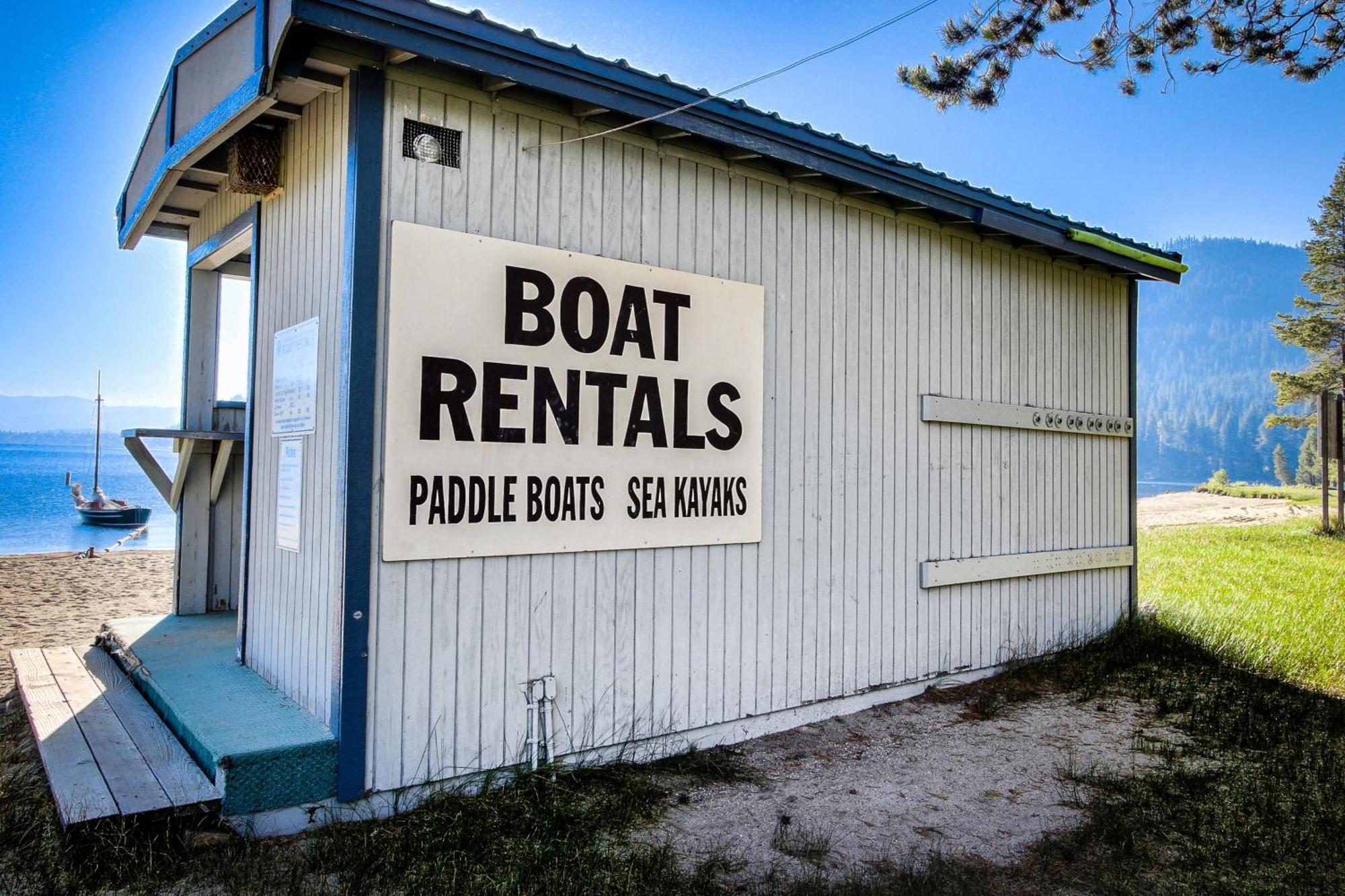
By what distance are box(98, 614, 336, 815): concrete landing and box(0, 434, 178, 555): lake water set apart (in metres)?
1.83

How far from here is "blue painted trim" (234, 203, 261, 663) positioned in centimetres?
475

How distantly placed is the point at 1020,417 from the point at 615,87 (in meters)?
3.92

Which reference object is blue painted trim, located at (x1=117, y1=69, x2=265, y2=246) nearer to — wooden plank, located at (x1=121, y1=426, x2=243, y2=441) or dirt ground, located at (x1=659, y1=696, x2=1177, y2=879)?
wooden plank, located at (x1=121, y1=426, x2=243, y2=441)

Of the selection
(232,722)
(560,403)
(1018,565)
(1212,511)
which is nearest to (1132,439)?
(1018,565)

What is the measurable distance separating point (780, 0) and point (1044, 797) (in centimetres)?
620

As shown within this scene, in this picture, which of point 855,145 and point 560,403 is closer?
point 560,403

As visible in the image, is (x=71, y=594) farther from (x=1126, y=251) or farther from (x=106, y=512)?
(x=106, y=512)

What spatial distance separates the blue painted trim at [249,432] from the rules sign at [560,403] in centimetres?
166

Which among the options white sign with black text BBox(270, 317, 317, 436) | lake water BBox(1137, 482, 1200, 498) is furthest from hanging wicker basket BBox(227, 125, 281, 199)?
lake water BBox(1137, 482, 1200, 498)

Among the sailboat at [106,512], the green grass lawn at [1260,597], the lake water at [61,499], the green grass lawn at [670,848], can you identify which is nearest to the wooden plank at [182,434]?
the lake water at [61,499]

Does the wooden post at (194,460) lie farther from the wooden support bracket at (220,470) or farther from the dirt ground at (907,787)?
the dirt ground at (907,787)

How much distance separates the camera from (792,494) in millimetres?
4988

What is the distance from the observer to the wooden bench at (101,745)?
10.2ft

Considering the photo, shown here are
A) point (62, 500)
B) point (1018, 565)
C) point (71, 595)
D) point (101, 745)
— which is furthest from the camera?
point (62, 500)
